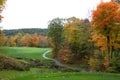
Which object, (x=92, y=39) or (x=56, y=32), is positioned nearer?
(x=92, y=39)

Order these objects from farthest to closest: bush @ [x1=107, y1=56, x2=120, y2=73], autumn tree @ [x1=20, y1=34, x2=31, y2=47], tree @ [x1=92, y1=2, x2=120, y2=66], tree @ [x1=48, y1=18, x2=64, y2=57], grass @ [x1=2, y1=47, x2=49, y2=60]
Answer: autumn tree @ [x1=20, y1=34, x2=31, y2=47], grass @ [x1=2, y1=47, x2=49, y2=60], tree @ [x1=48, y1=18, x2=64, y2=57], bush @ [x1=107, y1=56, x2=120, y2=73], tree @ [x1=92, y1=2, x2=120, y2=66]

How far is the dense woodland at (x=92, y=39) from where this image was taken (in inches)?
1679

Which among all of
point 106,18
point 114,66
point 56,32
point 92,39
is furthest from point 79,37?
point 106,18

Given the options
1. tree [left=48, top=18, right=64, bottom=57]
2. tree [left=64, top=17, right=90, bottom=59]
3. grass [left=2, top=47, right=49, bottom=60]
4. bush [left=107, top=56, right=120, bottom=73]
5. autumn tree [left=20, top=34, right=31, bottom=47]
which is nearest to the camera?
bush [left=107, top=56, right=120, bottom=73]

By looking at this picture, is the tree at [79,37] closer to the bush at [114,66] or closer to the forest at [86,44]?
the forest at [86,44]

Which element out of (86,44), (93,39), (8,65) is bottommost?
(8,65)

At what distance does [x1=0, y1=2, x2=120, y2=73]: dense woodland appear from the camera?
42.7m

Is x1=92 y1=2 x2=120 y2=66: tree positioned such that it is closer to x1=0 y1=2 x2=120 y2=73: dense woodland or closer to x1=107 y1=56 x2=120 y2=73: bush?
x1=0 y1=2 x2=120 y2=73: dense woodland

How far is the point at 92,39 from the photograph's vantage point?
178 ft

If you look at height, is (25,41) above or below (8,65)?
below

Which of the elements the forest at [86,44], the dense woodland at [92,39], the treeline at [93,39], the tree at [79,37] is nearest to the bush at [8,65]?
the forest at [86,44]

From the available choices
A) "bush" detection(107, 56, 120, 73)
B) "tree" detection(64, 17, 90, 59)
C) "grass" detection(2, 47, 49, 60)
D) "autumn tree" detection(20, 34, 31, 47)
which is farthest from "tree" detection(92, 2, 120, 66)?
"autumn tree" detection(20, 34, 31, 47)

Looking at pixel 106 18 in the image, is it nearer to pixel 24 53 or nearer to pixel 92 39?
pixel 92 39

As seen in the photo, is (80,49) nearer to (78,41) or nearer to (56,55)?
(78,41)
